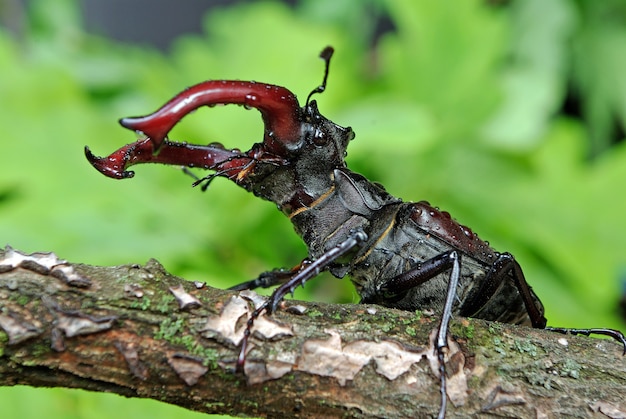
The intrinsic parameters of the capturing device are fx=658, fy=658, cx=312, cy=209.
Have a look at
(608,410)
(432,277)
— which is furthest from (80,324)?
(608,410)

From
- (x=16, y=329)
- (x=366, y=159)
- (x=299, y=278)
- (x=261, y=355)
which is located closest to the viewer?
(x=16, y=329)

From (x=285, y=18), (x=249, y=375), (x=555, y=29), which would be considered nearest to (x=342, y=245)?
(x=249, y=375)

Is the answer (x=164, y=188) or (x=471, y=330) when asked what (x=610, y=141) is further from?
(x=471, y=330)

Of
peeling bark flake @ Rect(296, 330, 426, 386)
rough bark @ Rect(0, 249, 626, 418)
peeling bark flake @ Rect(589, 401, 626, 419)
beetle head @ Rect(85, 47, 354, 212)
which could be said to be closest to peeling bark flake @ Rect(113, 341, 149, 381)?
rough bark @ Rect(0, 249, 626, 418)

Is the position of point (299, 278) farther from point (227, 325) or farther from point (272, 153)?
point (272, 153)

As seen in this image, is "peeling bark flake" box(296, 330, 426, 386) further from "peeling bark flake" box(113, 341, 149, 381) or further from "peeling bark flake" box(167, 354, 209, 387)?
"peeling bark flake" box(113, 341, 149, 381)

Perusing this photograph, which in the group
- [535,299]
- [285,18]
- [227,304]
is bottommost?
[227,304]
